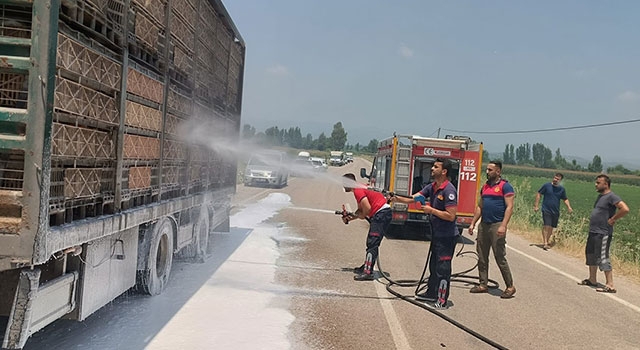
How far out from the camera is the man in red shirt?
816cm

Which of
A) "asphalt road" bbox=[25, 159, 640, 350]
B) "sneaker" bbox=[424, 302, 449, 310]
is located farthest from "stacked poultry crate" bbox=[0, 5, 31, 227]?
"sneaker" bbox=[424, 302, 449, 310]

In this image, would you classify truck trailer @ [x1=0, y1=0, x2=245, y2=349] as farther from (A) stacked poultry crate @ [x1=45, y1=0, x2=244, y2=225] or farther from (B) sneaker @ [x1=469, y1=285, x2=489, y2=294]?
(B) sneaker @ [x1=469, y1=285, x2=489, y2=294]

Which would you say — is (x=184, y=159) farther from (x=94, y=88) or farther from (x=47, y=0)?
(x=47, y=0)

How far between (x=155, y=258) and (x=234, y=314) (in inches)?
46.1

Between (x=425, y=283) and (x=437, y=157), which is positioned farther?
(x=437, y=157)

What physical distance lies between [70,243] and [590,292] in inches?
311

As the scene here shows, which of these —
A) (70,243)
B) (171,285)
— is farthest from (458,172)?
(70,243)

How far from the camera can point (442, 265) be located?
6.98 m

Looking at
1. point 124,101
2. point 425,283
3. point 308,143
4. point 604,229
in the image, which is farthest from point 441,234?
point 308,143

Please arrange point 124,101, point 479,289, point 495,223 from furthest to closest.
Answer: point 479,289, point 495,223, point 124,101

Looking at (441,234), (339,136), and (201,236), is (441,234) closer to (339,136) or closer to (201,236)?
(201,236)

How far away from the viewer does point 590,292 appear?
8.48 meters

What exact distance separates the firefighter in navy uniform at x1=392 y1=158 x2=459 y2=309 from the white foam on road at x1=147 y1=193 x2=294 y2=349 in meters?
2.14

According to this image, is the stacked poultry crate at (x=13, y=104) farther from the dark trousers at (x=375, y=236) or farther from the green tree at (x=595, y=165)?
the green tree at (x=595, y=165)
